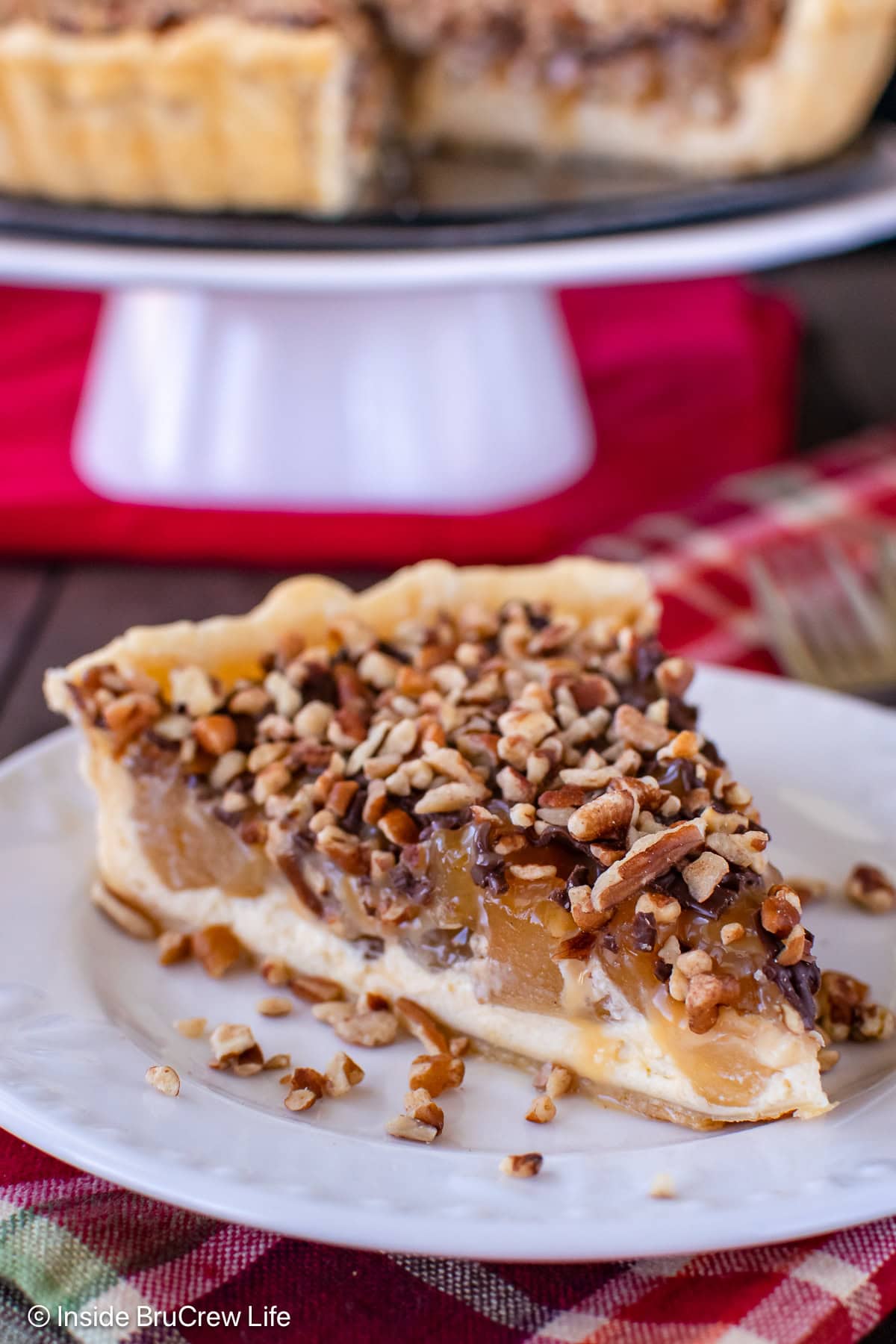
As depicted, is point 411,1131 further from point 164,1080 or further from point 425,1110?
point 164,1080

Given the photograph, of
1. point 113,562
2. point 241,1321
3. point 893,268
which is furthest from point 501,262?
point 893,268

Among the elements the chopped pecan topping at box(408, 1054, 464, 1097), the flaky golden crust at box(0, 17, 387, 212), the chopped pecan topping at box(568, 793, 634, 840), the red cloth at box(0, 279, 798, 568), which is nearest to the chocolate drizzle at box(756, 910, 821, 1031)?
the chopped pecan topping at box(568, 793, 634, 840)

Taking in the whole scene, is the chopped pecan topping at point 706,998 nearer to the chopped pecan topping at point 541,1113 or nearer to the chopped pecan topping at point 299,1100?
the chopped pecan topping at point 541,1113

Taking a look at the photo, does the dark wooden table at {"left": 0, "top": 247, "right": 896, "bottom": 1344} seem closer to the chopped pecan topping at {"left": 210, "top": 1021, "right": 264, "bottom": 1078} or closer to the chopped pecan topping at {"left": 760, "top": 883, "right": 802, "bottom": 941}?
the chopped pecan topping at {"left": 760, "top": 883, "right": 802, "bottom": 941}

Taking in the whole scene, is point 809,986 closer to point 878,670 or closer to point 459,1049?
point 459,1049

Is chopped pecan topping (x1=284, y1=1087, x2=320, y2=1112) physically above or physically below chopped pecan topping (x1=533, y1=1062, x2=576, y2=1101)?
above

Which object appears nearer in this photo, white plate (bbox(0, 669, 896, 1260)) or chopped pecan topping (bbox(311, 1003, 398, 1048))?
white plate (bbox(0, 669, 896, 1260))
